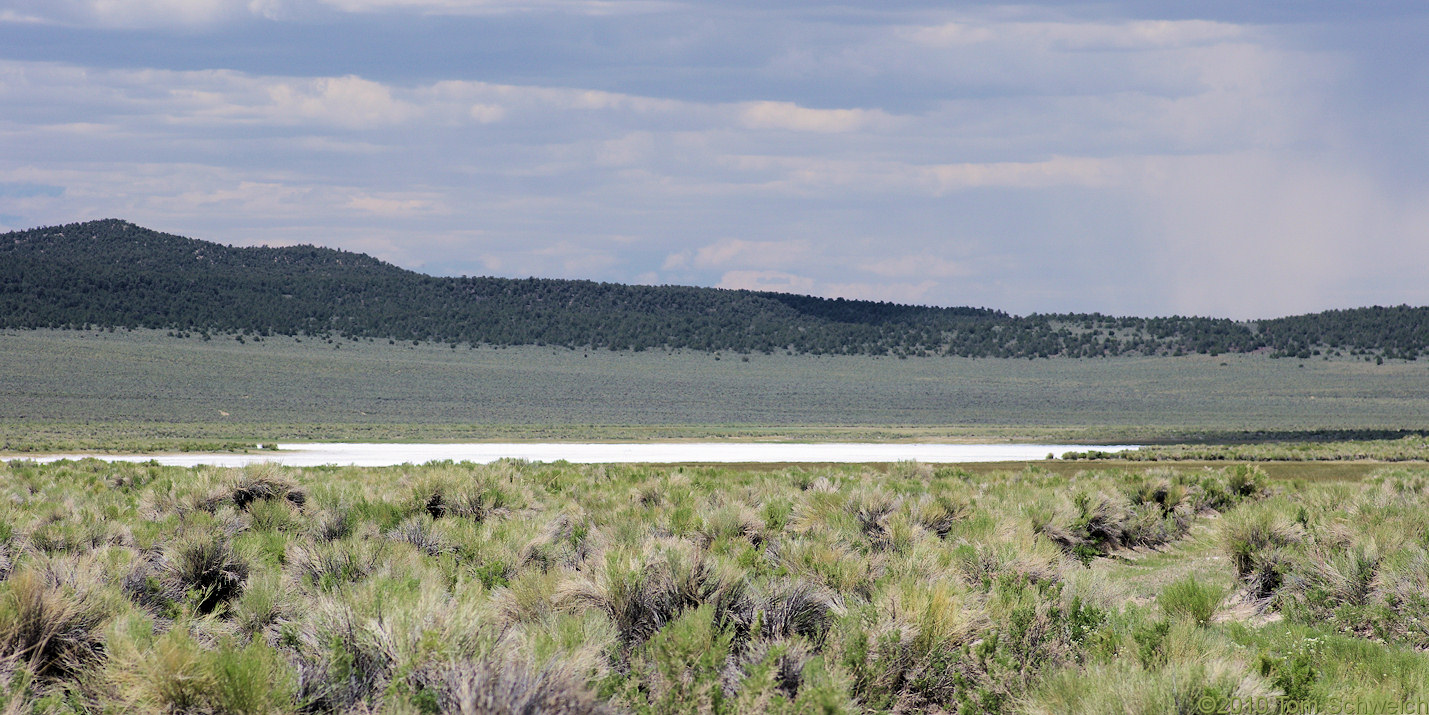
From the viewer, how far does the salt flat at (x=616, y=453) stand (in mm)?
35500

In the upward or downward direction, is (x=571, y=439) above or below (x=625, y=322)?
below

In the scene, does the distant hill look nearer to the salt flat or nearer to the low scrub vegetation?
the salt flat

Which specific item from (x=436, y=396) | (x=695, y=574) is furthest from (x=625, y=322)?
(x=695, y=574)

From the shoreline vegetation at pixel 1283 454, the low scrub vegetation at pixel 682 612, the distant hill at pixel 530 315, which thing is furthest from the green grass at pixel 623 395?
the low scrub vegetation at pixel 682 612

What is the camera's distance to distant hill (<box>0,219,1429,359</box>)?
9738 centimetres

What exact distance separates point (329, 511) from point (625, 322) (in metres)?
96.2

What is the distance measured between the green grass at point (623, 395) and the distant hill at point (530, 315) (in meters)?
4.84

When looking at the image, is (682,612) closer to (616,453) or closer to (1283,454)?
(616,453)

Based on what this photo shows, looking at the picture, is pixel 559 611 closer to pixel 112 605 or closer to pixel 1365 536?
pixel 112 605

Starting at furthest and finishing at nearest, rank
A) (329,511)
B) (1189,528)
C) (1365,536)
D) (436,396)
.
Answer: (436,396) < (1189,528) < (329,511) < (1365,536)

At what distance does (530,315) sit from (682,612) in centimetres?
10559

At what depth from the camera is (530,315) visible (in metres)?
111

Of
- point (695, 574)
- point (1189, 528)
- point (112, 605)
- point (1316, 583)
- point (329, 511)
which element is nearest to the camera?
point (112, 605)

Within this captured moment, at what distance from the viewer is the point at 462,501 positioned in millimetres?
15070
